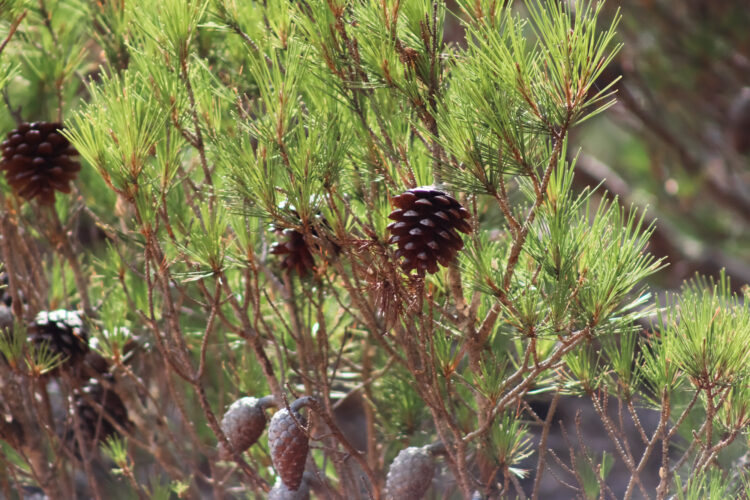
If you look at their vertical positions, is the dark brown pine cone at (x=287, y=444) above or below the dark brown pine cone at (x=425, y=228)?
below

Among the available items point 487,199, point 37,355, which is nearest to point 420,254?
point 487,199

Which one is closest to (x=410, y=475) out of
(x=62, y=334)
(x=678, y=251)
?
(x=62, y=334)

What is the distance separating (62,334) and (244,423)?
0.30m

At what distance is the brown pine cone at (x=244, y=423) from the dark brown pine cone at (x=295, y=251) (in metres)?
0.13

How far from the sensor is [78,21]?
3.72ft

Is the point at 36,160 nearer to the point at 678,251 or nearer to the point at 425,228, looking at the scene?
the point at 425,228

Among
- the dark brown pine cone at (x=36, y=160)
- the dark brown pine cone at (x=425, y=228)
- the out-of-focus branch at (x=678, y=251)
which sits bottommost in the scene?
the dark brown pine cone at (x=425, y=228)

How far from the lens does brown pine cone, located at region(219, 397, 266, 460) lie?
75 cm

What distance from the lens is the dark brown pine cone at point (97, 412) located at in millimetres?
1040

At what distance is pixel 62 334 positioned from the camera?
3.03ft

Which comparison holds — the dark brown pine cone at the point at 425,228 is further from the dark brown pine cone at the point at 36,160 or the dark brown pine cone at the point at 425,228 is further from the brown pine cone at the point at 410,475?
the dark brown pine cone at the point at 36,160

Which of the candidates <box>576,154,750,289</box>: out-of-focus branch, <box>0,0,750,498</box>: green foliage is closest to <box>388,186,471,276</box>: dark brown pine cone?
<box>0,0,750,498</box>: green foliage

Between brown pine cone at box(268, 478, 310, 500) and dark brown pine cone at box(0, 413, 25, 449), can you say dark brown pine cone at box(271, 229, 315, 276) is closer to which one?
brown pine cone at box(268, 478, 310, 500)

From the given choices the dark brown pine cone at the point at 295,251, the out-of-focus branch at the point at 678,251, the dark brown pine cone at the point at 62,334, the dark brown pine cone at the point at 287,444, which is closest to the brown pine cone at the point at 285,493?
the dark brown pine cone at the point at 287,444
